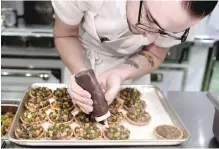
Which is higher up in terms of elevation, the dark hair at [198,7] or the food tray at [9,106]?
the dark hair at [198,7]

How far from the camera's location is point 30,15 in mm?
2990

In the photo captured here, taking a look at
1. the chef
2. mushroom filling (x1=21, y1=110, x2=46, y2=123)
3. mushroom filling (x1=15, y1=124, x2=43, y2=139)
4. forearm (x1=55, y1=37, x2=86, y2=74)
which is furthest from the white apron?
mushroom filling (x1=15, y1=124, x2=43, y2=139)

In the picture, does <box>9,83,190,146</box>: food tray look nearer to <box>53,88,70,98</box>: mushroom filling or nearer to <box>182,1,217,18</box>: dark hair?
<box>53,88,70,98</box>: mushroom filling

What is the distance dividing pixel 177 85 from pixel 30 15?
5.31 ft

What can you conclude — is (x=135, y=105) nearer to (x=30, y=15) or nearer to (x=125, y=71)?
(x=125, y=71)

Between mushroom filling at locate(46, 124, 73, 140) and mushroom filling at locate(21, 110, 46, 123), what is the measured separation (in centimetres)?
13

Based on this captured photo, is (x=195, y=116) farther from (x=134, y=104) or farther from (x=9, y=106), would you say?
(x=9, y=106)

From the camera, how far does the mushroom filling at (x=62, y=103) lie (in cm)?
147

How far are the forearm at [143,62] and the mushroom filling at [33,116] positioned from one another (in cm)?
48

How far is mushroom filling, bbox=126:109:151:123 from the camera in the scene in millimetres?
1420

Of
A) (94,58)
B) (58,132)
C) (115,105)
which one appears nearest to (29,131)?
(58,132)

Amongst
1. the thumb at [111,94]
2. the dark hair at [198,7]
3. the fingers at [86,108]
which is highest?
the dark hair at [198,7]

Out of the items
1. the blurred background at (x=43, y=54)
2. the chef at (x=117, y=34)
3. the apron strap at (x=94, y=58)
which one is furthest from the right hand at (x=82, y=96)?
the blurred background at (x=43, y=54)

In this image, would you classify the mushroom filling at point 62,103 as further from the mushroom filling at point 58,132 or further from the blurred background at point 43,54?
the blurred background at point 43,54
